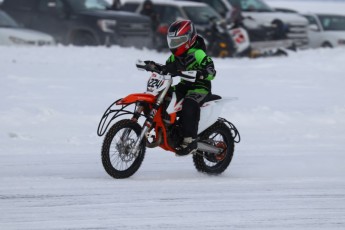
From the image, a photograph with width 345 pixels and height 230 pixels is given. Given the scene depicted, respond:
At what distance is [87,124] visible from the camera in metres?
14.3

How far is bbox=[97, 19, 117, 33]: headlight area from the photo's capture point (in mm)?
25188

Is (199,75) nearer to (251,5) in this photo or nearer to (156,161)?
(156,161)

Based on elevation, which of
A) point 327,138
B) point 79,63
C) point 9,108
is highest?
point 327,138

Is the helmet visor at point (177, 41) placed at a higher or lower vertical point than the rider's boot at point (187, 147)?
higher

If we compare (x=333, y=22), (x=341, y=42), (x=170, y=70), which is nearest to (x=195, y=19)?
(x=341, y=42)

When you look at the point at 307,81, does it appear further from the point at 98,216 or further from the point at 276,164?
the point at 98,216

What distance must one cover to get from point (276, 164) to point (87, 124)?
3856 millimetres

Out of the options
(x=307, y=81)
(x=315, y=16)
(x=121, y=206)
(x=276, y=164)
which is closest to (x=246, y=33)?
(x=307, y=81)

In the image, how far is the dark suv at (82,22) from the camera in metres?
25.2

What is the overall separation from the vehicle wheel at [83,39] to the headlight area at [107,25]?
441 mm

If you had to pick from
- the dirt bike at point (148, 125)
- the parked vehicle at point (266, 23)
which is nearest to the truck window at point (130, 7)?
the parked vehicle at point (266, 23)

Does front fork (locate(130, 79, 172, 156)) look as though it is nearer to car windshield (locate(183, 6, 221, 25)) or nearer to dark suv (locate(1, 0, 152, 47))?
dark suv (locate(1, 0, 152, 47))

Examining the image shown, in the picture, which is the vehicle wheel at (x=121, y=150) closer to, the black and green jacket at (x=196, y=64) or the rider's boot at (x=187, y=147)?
the rider's boot at (x=187, y=147)

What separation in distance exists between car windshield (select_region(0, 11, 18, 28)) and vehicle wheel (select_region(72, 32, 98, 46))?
1.77m
